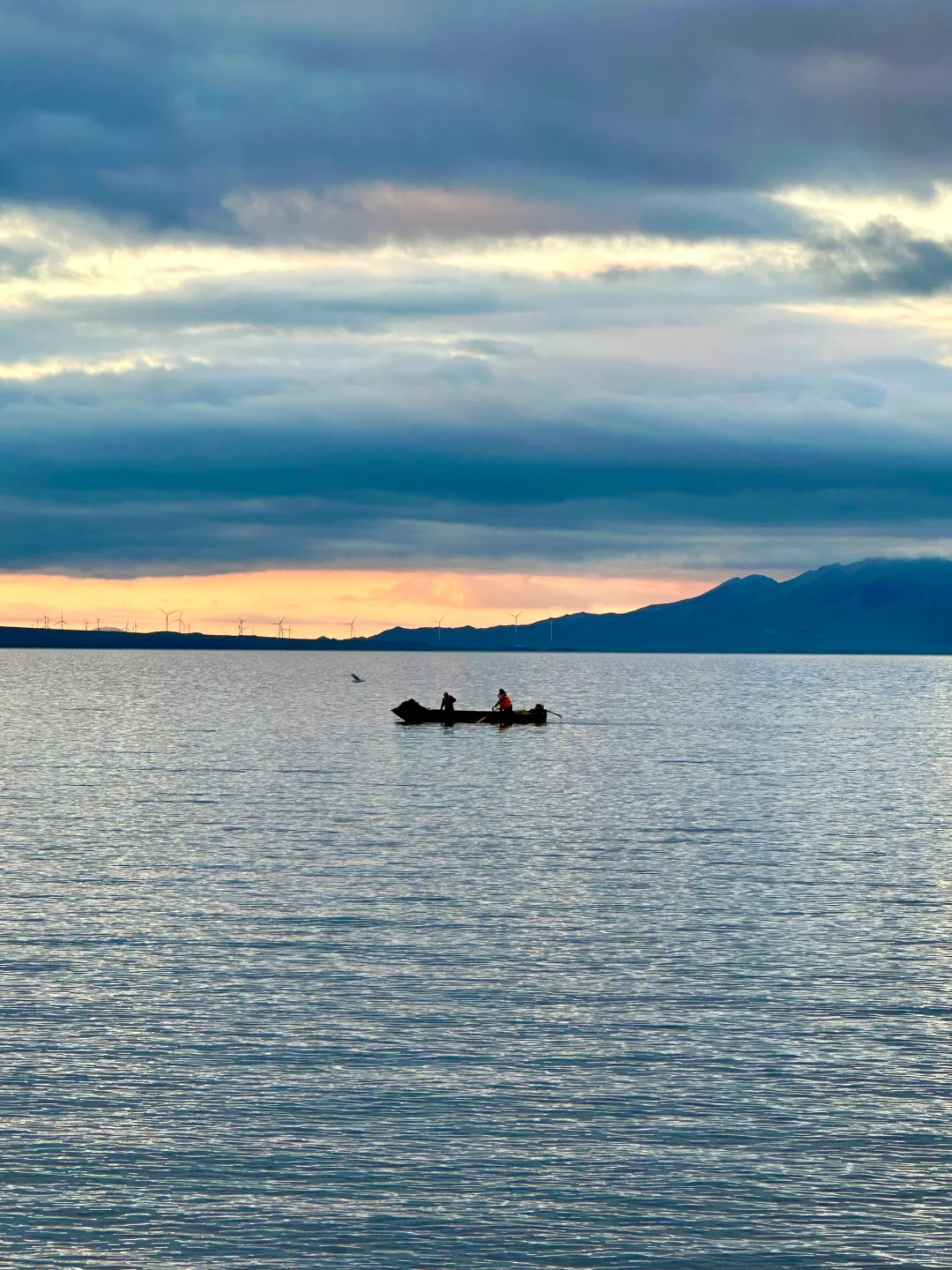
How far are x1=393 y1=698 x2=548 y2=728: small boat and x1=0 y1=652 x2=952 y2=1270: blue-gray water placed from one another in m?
78.1

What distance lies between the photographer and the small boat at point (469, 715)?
158250mm

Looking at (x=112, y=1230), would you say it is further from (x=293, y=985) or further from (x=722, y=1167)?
(x=293, y=985)

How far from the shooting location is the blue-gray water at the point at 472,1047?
82.6 feet

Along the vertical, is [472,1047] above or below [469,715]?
below

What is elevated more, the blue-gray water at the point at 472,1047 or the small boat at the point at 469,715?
the small boat at the point at 469,715

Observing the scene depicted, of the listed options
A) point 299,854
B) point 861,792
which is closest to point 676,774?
point 861,792

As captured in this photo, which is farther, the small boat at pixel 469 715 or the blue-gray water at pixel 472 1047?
the small boat at pixel 469 715

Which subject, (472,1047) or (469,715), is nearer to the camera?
(472,1047)

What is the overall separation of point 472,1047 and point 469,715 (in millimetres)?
127317

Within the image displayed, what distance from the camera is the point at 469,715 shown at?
533ft

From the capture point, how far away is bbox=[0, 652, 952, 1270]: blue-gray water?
82.6 feet

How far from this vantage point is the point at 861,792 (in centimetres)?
10425

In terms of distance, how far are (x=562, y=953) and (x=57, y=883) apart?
22062mm

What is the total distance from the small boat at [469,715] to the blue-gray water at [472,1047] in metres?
78.1
